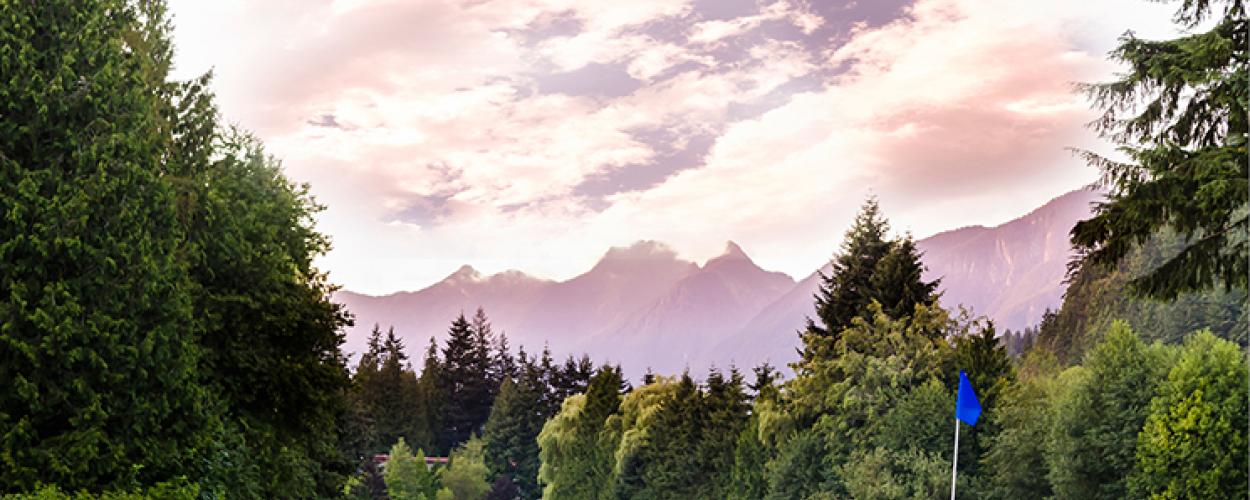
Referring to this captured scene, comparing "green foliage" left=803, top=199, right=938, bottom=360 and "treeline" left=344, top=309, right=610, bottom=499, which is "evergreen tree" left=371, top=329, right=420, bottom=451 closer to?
"treeline" left=344, top=309, right=610, bottom=499

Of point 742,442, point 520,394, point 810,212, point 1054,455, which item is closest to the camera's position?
point 1054,455

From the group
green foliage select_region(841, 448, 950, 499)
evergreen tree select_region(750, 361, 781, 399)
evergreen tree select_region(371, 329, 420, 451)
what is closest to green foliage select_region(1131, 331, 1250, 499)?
green foliage select_region(841, 448, 950, 499)

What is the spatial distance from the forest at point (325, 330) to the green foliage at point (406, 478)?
1269 inches

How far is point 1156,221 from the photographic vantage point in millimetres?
14469

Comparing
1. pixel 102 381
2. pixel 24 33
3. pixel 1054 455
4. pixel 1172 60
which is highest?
pixel 24 33

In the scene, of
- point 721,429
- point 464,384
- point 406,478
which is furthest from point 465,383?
point 721,429

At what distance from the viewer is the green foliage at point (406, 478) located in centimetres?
7912

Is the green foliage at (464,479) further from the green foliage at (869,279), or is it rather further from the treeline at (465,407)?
the green foliage at (869,279)

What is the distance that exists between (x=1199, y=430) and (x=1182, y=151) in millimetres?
11547

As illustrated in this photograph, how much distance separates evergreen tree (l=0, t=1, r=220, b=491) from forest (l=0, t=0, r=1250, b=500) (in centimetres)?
5

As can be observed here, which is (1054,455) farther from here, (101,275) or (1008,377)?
(101,275)

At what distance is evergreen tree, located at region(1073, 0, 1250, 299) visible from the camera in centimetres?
1350

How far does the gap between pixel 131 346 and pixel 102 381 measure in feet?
2.08

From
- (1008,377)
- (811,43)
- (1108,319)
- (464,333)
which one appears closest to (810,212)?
(1108,319)
